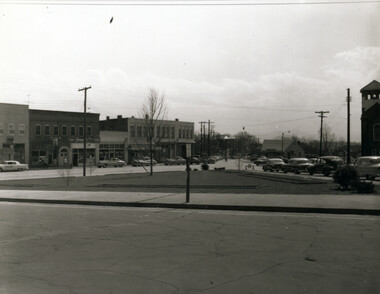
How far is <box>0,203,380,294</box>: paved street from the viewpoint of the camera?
5.77 meters

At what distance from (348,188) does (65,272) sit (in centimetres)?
1556

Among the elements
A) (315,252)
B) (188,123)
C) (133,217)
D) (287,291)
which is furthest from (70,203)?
(188,123)

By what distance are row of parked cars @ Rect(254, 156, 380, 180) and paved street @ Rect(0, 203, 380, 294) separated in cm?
1133

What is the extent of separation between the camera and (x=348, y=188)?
19141 millimetres

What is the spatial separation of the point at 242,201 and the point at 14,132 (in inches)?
2128

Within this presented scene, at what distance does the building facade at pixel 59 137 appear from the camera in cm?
6444

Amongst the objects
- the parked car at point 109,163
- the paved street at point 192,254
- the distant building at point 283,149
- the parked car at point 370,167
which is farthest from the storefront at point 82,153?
the paved street at point 192,254

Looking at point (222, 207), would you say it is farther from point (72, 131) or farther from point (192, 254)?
point (72, 131)

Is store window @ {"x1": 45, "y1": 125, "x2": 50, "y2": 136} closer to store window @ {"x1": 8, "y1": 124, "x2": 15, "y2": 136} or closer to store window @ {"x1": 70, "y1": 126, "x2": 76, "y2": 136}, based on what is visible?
store window @ {"x1": 70, "y1": 126, "x2": 76, "y2": 136}

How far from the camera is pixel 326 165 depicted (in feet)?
121

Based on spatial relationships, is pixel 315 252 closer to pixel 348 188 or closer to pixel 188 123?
pixel 348 188

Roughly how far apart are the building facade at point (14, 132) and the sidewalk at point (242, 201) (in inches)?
1788

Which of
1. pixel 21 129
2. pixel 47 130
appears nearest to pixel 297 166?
pixel 47 130

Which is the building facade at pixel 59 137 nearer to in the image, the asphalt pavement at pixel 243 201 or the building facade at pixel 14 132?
the building facade at pixel 14 132
